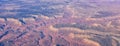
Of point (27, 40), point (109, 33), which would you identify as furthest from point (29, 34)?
point (109, 33)

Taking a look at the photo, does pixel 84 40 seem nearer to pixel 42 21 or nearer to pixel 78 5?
pixel 42 21

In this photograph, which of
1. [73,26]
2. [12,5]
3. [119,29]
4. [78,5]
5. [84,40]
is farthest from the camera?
[12,5]

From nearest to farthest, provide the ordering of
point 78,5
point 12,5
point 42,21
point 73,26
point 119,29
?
point 119,29, point 73,26, point 42,21, point 78,5, point 12,5

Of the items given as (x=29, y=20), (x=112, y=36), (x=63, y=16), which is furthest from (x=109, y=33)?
(x=29, y=20)

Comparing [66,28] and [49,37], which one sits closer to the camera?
[49,37]

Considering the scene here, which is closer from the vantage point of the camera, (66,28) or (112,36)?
(112,36)

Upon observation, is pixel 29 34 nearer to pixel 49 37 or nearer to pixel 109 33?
pixel 49 37
